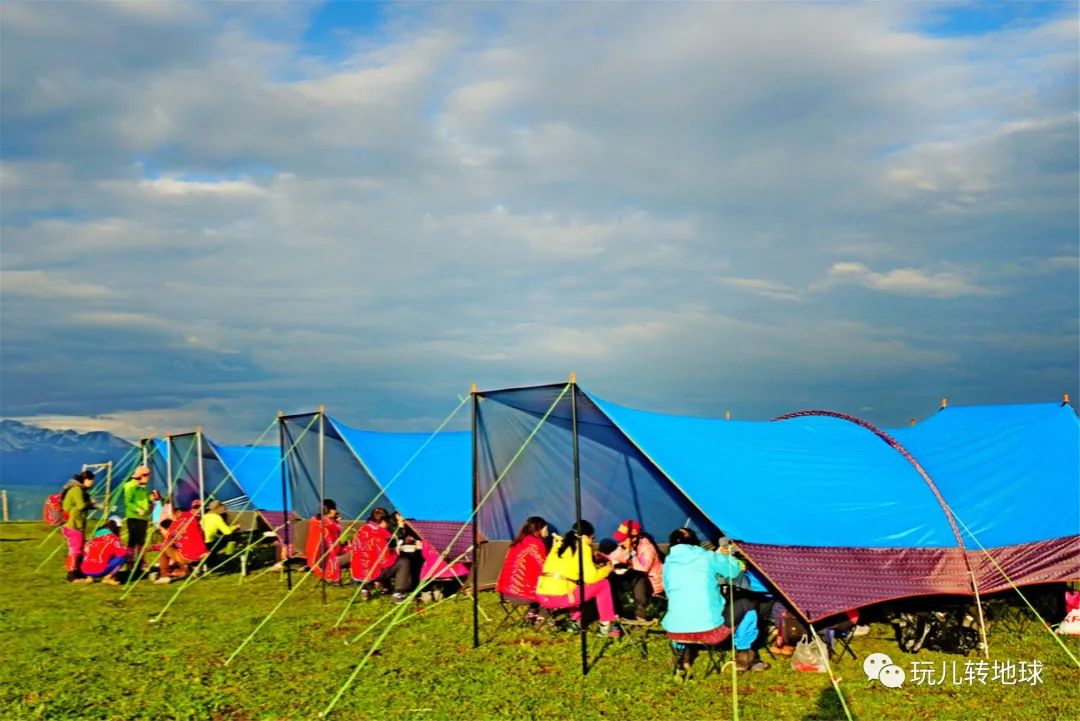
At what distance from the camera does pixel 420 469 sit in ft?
43.6

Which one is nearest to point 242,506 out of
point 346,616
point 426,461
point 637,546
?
point 426,461

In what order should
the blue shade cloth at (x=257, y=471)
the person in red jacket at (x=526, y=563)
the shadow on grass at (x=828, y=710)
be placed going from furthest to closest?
the blue shade cloth at (x=257, y=471) < the person in red jacket at (x=526, y=563) < the shadow on grass at (x=828, y=710)

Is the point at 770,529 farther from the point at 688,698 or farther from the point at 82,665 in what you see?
the point at 82,665

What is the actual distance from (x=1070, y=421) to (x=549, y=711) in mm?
7879

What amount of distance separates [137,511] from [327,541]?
16.8 ft

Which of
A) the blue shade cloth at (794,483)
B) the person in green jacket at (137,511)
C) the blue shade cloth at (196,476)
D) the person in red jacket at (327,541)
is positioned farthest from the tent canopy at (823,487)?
the blue shade cloth at (196,476)

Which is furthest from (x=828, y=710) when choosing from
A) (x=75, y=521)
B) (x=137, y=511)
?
(x=137, y=511)

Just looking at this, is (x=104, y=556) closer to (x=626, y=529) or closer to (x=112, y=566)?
(x=112, y=566)

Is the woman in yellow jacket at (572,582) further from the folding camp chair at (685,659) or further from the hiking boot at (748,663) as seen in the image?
the hiking boot at (748,663)

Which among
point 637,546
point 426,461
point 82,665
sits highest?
point 426,461

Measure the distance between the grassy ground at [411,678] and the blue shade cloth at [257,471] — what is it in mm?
5501

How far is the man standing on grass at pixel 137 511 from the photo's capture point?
634 inches

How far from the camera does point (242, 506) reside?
18422mm

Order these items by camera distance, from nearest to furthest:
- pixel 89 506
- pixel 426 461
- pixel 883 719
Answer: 1. pixel 883 719
2. pixel 426 461
3. pixel 89 506
